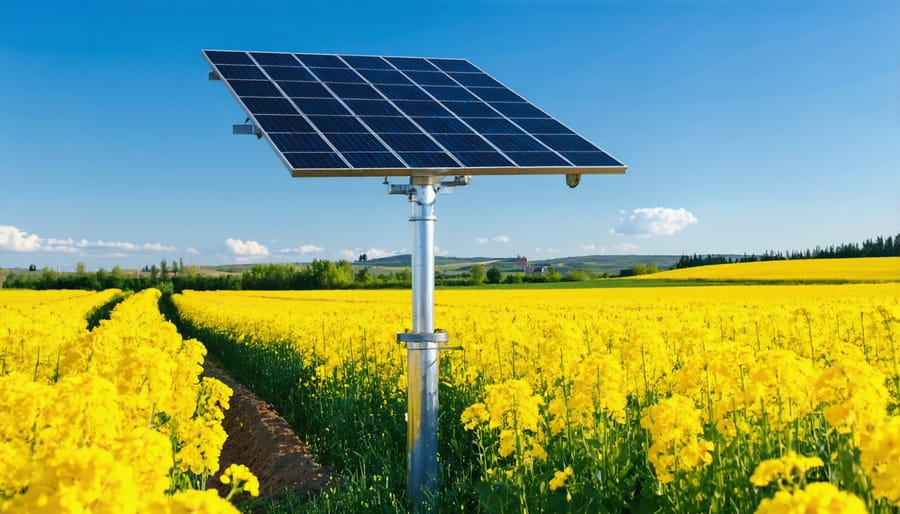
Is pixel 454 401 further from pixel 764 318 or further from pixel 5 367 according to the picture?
pixel 764 318

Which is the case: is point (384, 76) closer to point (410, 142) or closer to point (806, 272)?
point (410, 142)

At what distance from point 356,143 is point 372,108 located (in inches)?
58.0

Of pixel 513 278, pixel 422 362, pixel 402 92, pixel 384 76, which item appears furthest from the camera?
pixel 513 278

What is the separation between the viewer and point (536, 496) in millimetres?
5656

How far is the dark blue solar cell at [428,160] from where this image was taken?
765 centimetres

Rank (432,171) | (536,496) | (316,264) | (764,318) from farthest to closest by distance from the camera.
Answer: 1. (316,264)
2. (764,318)
3. (432,171)
4. (536,496)

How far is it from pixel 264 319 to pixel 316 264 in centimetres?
6885

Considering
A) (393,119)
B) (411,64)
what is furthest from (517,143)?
(411,64)

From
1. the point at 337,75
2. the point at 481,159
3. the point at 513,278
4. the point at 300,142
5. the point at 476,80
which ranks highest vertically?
the point at 476,80

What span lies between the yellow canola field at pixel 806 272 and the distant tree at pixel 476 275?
17.3 metres

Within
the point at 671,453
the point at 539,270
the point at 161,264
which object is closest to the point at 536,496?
the point at 671,453

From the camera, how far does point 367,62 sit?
11484 millimetres

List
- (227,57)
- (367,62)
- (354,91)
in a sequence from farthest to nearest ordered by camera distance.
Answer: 1. (367,62)
2. (227,57)
3. (354,91)

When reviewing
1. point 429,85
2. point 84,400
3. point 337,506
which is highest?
point 429,85
